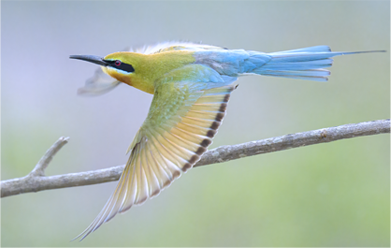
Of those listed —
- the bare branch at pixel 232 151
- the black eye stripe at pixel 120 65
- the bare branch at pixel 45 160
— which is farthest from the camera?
the black eye stripe at pixel 120 65

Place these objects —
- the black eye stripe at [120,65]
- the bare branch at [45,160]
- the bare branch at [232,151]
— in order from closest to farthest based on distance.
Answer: the bare branch at [232,151], the bare branch at [45,160], the black eye stripe at [120,65]

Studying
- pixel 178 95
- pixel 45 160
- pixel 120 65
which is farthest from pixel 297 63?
pixel 45 160

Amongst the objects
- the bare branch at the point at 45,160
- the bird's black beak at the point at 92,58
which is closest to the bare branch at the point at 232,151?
the bare branch at the point at 45,160

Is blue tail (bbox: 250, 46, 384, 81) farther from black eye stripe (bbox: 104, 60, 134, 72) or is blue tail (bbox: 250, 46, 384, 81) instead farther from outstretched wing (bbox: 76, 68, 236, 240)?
black eye stripe (bbox: 104, 60, 134, 72)

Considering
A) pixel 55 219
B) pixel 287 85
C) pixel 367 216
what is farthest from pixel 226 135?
pixel 55 219

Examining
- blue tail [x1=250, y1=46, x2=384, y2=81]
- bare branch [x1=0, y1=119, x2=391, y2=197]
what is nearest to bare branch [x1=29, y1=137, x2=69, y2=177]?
bare branch [x1=0, y1=119, x2=391, y2=197]

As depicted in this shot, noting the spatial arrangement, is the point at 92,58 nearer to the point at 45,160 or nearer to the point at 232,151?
the point at 45,160

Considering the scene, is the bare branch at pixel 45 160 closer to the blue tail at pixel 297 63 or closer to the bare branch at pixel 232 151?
the bare branch at pixel 232 151
